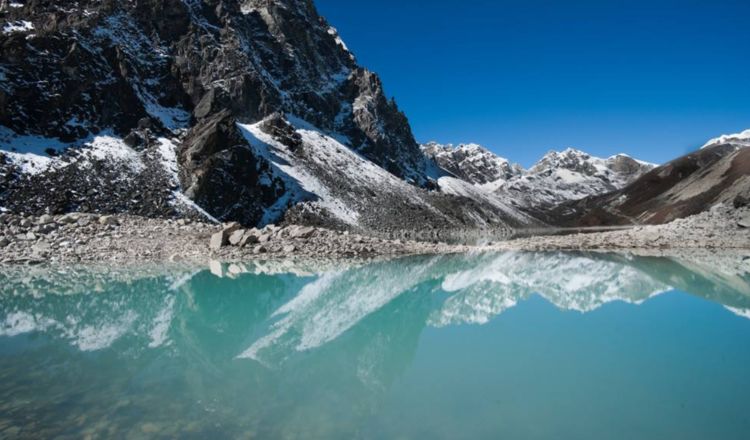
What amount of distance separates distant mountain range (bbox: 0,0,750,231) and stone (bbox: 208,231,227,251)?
67.0 feet

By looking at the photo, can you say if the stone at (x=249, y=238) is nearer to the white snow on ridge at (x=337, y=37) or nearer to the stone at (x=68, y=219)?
the stone at (x=68, y=219)

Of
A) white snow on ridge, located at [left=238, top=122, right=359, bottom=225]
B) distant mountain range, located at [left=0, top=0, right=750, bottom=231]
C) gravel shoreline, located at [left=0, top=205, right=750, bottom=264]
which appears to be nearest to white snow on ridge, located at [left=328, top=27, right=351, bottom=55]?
distant mountain range, located at [left=0, top=0, right=750, bottom=231]

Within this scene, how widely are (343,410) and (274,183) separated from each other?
238 ft

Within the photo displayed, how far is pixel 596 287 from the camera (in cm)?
2139

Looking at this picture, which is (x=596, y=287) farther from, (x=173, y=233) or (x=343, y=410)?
(x=173, y=233)

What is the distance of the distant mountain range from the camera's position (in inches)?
2114

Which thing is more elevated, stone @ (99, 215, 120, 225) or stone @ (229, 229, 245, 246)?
stone @ (99, 215, 120, 225)

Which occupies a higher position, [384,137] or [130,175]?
[384,137]

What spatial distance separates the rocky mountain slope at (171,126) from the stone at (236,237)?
20.6 m

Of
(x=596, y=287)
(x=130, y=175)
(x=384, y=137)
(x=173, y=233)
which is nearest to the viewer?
(x=596, y=287)

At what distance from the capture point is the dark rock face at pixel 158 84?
56938mm

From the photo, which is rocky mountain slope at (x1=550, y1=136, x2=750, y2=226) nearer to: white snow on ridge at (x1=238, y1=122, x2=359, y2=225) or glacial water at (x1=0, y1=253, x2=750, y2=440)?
white snow on ridge at (x1=238, y1=122, x2=359, y2=225)

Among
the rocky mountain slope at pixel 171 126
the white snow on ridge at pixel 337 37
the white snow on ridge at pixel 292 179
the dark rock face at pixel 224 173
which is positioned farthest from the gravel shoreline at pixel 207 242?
the white snow on ridge at pixel 337 37

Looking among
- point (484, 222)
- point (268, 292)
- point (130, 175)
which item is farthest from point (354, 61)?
A: point (268, 292)
